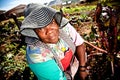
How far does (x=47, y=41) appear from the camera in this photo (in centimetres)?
222

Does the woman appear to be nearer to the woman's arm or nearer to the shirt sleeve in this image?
the shirt sleeve

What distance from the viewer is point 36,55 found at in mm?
2111

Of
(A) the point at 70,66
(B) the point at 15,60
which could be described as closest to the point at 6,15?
(B) the point at 15,60

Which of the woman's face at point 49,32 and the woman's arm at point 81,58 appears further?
the woman's arm at point 81,58

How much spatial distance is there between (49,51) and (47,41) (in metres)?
0.11

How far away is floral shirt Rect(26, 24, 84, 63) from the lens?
2111 mm

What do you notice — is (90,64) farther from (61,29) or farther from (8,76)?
(8,76)

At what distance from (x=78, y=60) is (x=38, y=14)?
114cm

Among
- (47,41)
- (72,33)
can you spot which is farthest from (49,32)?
(72,33)

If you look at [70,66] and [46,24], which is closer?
[46,24]

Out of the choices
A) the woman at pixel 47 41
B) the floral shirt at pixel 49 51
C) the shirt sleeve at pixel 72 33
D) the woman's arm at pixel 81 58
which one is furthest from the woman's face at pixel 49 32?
the woman's arm at pixel 81 58

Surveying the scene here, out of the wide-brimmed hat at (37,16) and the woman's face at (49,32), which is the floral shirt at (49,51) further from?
the wide-brimmed hat at (37,16)

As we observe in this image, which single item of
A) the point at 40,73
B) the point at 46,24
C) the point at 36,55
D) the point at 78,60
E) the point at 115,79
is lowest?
the point at 115,79

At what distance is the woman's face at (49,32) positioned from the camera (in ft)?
6.77
